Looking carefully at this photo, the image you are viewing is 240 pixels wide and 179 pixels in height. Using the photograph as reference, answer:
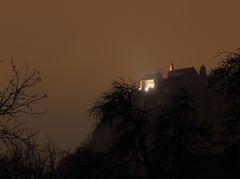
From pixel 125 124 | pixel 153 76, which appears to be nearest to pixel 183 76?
pixel 153 76

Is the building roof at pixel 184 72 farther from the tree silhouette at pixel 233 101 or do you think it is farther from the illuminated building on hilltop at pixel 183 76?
the tree silhouette at pixel 233 101

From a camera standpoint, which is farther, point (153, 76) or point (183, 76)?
point (153, 76)

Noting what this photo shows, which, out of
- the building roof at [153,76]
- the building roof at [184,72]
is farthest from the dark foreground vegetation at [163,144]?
the building roof at [153,76]

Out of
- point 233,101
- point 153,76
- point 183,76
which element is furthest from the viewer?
point 153,76

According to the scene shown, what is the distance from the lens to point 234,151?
2852cm

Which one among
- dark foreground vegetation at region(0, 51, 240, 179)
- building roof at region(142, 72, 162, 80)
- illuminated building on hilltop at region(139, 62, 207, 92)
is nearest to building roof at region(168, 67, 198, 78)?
illuminated building on hilltop at region(139, 62, 207, 92)

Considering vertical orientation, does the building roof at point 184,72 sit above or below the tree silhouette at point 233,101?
above

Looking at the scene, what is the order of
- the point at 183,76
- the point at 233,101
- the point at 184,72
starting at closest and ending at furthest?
the point at 233,101 < the point at 183,76 < the point at 184,72

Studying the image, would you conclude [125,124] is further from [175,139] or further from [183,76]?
[183,76]

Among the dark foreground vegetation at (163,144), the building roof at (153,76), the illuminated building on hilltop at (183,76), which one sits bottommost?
the dark foreground vegetation at (163,144)

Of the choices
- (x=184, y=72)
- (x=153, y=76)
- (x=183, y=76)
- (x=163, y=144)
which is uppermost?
(x=153, y=76)

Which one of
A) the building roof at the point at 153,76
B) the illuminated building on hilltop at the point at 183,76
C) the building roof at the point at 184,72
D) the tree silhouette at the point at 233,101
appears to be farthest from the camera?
the building roof at the point at 153,76

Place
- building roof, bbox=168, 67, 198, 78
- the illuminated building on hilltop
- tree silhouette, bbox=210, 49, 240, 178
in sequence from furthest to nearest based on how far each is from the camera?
building roof, bbox=168, 67, 198, 78, the illuminated building on hilltop, tree silhouette, bbox=210, 49, 240, 178

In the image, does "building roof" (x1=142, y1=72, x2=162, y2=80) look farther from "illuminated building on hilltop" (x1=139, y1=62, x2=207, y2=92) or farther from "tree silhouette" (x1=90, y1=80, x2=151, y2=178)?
"tree silhouette" (x1=90, y1=80, x2=151, y2=178)
